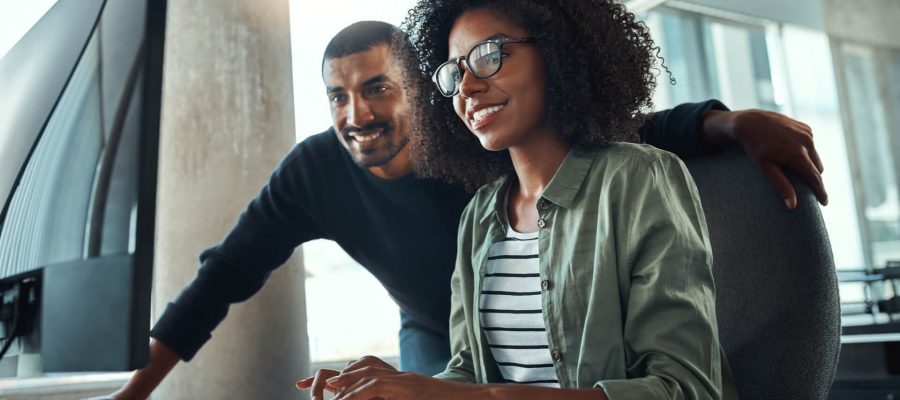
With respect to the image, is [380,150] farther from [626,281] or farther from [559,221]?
[626,281]

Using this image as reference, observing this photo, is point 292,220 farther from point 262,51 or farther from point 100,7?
point 100,7

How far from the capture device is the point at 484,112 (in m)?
1.00

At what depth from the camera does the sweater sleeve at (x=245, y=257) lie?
1472 millimetres

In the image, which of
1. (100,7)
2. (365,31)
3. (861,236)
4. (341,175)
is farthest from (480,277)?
(861,236)

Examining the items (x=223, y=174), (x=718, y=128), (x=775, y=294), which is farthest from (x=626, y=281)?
(x=223, y=174)

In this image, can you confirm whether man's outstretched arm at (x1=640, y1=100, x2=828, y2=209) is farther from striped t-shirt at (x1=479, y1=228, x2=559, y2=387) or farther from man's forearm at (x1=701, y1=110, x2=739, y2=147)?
striped t-shirt at (x1=479, y1=228, x2=559, y2=387)

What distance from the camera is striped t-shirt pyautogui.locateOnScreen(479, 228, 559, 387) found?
0.95 m

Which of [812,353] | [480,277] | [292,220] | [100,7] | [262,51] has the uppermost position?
[262,51]

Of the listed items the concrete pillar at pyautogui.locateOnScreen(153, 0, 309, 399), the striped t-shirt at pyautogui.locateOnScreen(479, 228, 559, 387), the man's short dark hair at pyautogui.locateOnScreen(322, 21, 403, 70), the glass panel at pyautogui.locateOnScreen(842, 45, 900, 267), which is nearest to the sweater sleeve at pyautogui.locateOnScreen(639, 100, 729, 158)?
the striped t-shirt at pyautogui.locateOnScreen(479, 228, 559, 387)

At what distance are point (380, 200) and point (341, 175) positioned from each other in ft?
0.34

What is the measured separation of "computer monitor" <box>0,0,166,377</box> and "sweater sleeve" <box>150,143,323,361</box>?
752 millimetres

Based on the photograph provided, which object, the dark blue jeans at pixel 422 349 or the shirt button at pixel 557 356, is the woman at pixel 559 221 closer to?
the shirt button at pixel 557 356

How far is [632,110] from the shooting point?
107 cm

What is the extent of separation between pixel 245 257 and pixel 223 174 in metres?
0.23
